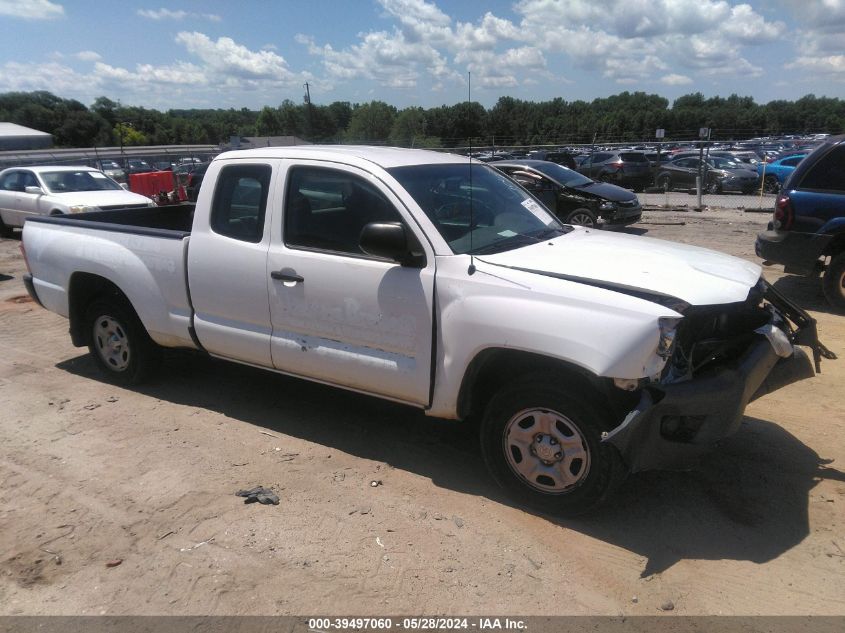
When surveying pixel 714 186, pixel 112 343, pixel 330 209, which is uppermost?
pixel 330 209

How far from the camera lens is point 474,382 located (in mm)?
3529

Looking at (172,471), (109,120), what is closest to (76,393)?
(172,471)

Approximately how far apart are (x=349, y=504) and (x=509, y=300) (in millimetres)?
1509

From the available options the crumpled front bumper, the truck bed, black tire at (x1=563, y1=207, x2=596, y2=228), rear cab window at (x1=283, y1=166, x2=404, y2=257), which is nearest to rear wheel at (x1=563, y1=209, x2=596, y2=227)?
black tire at (x1=563, y1=207, x2=596, y2=228)

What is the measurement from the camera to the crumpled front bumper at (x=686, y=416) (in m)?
2.95

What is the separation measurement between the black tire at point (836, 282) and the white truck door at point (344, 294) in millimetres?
5724

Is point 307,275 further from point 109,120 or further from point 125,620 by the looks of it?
point 109,120

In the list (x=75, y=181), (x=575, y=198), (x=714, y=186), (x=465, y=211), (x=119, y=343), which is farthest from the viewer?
(x=714, y=186)

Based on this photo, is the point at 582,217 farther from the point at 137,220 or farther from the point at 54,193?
the point at 54,193

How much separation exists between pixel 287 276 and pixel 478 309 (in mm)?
1379

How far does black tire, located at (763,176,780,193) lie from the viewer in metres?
20.8

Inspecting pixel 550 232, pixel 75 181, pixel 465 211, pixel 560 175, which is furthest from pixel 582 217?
pixel 75 181

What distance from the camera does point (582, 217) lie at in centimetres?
1290

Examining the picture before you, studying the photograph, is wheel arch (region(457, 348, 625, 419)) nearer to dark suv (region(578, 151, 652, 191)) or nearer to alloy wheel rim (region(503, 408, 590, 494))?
alloy wheel rim (region(503, 408, 590, 494))
